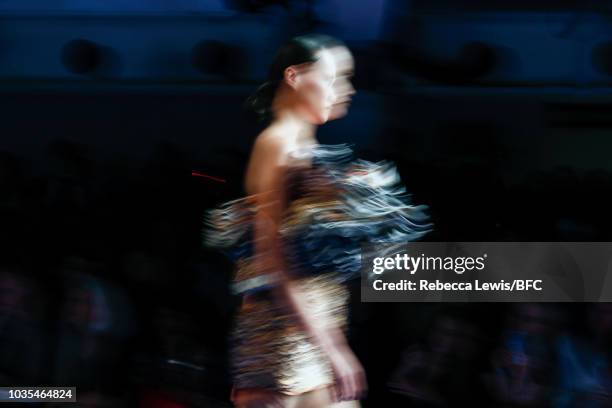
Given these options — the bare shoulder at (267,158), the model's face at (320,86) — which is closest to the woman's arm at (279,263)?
the bare shoulder at (267,158)

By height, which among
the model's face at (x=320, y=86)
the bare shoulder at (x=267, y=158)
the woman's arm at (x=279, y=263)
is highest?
the model's face at (x=320, y=86)

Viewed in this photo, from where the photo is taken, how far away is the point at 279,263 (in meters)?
2.34

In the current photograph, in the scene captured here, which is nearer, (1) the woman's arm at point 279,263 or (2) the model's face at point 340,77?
(1) the woman's arm at point 279,263

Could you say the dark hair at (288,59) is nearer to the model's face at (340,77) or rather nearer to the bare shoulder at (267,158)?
the model's face at (340,77)

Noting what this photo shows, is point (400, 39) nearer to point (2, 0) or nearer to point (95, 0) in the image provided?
point (95, 0)

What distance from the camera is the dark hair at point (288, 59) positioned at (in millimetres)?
2461

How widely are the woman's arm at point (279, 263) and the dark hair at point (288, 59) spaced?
18 cm

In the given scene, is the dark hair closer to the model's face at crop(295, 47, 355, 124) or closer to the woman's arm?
the model's face at crop(295, 47, 355, 124)

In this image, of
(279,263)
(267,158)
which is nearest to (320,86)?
(267,158)

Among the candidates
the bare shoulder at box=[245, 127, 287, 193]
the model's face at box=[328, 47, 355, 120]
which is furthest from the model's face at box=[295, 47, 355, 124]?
the bare shoulder at box=[245, 127, 287, 193]

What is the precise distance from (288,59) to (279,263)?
441 mm

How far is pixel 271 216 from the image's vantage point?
2354mm

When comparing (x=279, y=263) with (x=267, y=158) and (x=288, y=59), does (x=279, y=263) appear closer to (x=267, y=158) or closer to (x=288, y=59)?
(x=267, y=158)

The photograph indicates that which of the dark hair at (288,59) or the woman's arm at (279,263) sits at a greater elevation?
the dark hair at (288,59)
